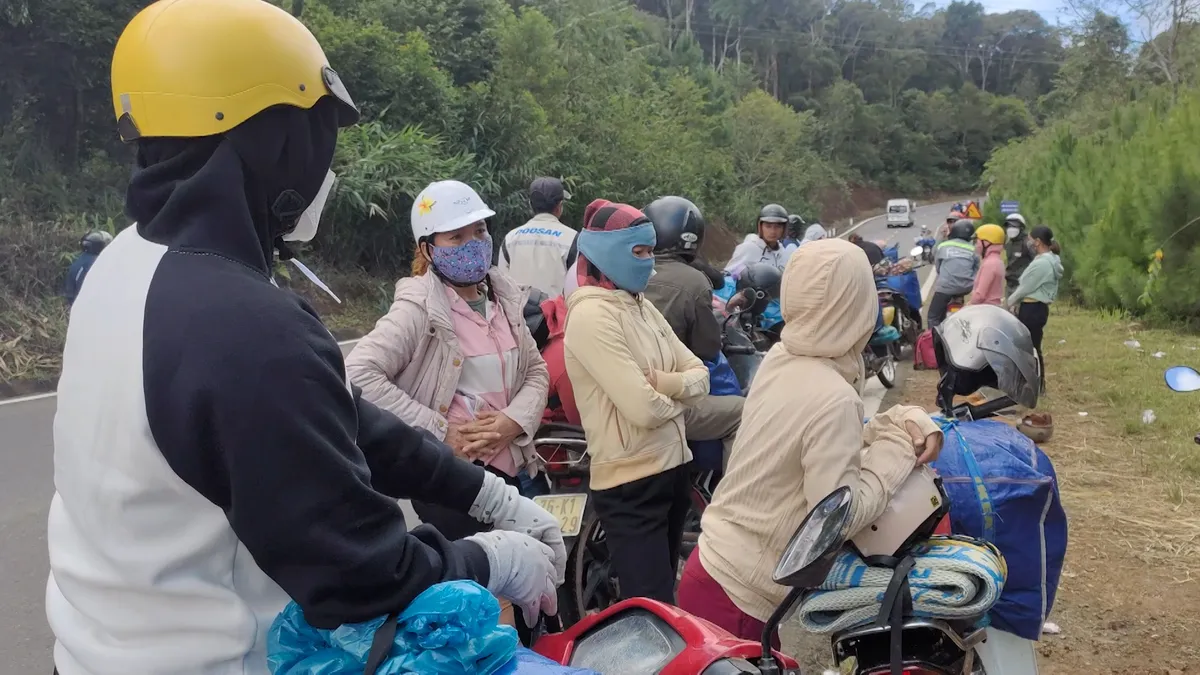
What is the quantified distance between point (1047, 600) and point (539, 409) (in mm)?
1776

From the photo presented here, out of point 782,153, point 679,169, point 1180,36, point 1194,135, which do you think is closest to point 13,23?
point 1194,135

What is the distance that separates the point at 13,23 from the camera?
13.5 m

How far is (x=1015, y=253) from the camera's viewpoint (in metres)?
13.0

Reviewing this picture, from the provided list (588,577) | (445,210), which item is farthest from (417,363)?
(588,577)

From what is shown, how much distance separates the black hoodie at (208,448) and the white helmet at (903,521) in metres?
1.35

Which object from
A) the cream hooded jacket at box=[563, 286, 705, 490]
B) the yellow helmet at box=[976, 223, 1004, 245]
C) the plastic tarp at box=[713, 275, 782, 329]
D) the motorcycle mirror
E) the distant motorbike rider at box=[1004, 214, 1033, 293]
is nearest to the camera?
the motorcycle mirror

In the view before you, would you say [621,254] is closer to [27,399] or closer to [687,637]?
[687,637]

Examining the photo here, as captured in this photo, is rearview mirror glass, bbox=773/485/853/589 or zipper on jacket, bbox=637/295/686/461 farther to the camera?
zipper on jacket, bbox=637/295/686/461

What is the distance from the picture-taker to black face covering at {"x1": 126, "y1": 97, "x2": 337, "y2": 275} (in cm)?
137

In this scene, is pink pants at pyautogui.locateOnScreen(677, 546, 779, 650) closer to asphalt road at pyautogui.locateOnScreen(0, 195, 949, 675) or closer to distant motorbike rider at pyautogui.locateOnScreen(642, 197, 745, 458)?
distant motorbike rider at pyautogui.locateOnScreen(642, 197, 745, 458)

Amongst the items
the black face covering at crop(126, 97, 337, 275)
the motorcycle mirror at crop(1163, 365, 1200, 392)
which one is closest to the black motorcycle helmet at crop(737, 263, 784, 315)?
the motorcycle mirror at crop(1163, 365, 1200, 392)

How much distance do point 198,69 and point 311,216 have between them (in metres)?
0.33

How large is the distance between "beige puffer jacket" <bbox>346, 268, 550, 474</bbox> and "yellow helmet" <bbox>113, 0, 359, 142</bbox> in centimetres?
180

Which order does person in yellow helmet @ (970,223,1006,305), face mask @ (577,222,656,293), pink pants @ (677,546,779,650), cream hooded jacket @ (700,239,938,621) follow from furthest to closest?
1. person in yellow helmet @ (970,223,1006,305)
2. face mask @ (577,222,656,293)
3. pink pants @ (677,546,779,650)
4. cream hooded jacket @ (700,239,938,621)
